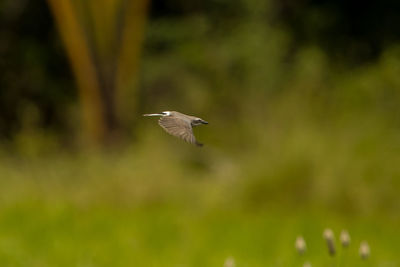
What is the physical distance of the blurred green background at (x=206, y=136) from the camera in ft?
18.4

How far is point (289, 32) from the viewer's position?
13352mm

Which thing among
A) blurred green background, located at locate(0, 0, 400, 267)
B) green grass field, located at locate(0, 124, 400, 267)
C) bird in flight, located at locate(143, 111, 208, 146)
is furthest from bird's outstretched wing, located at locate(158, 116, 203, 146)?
green grass field, located at locate(0, 124, 400, 267)

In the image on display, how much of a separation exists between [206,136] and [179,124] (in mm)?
7684

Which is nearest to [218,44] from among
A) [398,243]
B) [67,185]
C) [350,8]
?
[350,8]

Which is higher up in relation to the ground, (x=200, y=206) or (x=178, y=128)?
(x=178, y=128)

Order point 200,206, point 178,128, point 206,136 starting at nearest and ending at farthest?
point 178,128 < point 200,206 < point 206,136

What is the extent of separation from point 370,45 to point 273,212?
6.51m

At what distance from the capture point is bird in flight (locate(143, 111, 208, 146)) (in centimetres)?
123

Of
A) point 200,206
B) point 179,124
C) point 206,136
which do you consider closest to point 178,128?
point 179,124

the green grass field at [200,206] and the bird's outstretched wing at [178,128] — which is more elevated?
the bird's outstretched wing at [178,128]

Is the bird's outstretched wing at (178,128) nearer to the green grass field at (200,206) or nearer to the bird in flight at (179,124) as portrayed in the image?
the bird in flight at (179,124)

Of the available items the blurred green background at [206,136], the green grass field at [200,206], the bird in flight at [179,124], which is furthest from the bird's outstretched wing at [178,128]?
the green grass field at [200,206]

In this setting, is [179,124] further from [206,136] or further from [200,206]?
[206,136]

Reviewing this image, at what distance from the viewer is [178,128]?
48.8 inches
